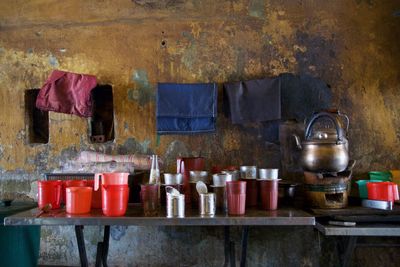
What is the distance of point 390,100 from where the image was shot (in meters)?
3.29

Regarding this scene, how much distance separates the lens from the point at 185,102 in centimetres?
320

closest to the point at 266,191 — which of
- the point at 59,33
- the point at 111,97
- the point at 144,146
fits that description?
the point at 144,146

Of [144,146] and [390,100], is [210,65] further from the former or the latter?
[390,100]

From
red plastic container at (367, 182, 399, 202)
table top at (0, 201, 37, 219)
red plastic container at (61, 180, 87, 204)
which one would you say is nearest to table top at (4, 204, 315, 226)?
red plastic container at (61, 180, 87, 204)

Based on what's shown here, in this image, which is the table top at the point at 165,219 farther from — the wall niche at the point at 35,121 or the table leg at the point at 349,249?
the wall niche at the point at 35,121

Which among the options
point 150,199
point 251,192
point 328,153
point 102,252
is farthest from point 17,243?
point 328,153

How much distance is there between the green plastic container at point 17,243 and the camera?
272 centimetres

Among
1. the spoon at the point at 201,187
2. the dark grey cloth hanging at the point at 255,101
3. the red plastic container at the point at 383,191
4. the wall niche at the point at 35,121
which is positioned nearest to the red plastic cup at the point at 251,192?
the spoon at the point at 201,187

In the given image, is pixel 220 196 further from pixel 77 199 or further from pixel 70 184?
pixel 70 184

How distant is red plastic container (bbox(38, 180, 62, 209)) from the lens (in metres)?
2.64

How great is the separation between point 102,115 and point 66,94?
1.79 ft

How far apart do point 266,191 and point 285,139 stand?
855mm

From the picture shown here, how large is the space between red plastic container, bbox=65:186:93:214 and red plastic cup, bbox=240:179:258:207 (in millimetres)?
1190

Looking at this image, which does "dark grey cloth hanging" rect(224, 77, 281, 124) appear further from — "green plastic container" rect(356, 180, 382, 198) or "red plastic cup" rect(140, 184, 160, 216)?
"red plastic cup" rect(140, 184, 160, 216)
